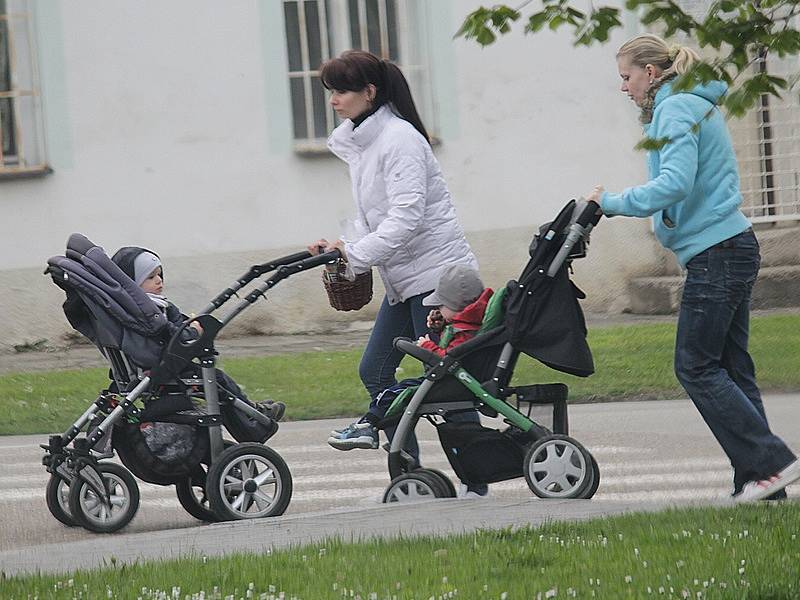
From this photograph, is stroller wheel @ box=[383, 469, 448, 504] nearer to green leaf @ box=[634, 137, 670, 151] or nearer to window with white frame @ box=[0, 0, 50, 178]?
green leaf @ box=[634, 137, 670, 151]

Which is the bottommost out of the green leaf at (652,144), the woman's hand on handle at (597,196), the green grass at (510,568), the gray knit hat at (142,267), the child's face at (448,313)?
the green grass at (510,568)

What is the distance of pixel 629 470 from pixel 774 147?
27.4 ft

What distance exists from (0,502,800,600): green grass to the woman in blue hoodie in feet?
1.79

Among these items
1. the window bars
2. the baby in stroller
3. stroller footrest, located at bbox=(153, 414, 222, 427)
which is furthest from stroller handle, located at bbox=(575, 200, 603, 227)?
the window bars

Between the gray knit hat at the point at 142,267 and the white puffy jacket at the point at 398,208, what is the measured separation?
85 centimetres

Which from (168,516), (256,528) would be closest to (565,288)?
(256,528)

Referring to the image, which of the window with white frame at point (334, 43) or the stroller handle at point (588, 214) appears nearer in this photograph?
the stroller handle at point (588, 214)

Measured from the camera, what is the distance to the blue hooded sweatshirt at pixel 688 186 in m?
6.16

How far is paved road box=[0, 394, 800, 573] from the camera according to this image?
6.03 meters

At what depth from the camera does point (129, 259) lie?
7.07 meters

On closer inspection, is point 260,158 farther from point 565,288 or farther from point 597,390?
point 565,288

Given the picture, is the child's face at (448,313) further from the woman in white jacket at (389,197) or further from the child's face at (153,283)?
the child's face at (153,283)

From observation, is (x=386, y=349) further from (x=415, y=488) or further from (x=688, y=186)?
(x=688, y=186)

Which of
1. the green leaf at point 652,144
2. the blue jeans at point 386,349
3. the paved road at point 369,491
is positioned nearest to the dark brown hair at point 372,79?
the blue jeans at point 386,349
